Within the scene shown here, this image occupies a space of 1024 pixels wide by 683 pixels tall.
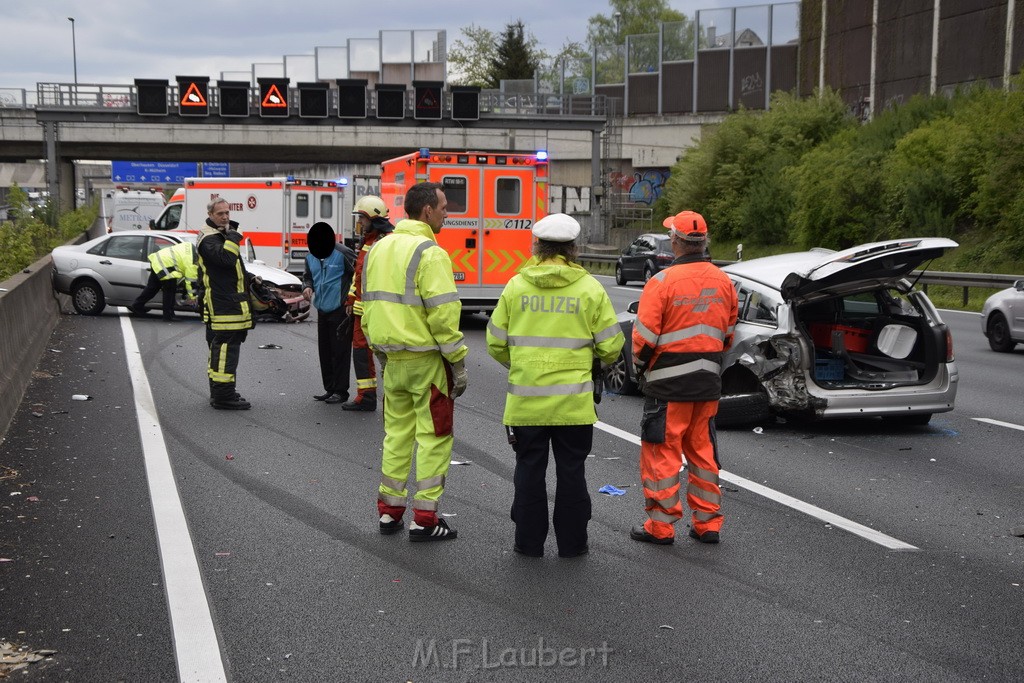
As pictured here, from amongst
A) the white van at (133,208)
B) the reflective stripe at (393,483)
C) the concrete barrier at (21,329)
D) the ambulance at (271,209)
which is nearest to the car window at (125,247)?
the concrete barrier at (21,329)

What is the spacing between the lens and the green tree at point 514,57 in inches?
3403

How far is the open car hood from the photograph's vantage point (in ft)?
32.5

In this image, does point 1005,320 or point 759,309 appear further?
point 1005,320

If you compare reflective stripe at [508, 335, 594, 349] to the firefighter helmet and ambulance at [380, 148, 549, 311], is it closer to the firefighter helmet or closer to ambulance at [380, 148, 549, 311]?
the firefighter helmet

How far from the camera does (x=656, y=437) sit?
697 cm

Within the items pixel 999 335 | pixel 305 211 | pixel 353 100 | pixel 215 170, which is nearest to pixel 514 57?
pixel 215 170

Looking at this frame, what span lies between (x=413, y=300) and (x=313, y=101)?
1544 inches

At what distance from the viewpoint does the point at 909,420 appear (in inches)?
455

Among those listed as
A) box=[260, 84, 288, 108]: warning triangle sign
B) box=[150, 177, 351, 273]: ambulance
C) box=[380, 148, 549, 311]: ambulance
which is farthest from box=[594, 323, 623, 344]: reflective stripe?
box=[260, 84, 288, 108]: warning triangle sign

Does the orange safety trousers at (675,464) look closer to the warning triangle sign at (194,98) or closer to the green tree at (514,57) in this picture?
the warning triangle sign at (194,98)

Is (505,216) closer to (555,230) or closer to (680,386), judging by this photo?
(680,386)

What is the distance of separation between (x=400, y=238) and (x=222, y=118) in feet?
131

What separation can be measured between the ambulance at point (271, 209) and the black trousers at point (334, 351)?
18653 millimetres

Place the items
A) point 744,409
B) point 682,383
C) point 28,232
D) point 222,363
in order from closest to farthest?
point 682,383 → point 744,409 → point 222,363 → point 28,232
